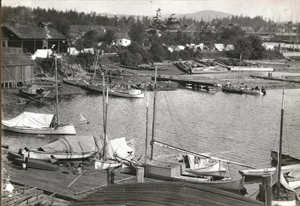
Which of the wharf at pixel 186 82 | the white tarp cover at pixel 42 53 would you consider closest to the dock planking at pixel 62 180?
the wharf at pixel 186 82

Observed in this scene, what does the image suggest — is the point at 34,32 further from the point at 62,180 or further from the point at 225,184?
the point at 225,184

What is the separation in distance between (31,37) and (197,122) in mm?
32434

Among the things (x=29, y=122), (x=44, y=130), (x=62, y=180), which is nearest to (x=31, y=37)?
(x=29, y=122)

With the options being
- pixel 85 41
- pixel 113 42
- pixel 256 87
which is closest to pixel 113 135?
pixel 256 87

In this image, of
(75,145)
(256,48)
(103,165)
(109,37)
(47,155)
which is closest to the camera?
(103,165)

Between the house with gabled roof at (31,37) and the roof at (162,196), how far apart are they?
50.0 meters

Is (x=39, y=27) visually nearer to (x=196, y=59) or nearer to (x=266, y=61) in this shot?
(x=196, y=59)

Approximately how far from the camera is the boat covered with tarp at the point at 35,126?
34.8m

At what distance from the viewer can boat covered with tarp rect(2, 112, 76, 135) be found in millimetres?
34812

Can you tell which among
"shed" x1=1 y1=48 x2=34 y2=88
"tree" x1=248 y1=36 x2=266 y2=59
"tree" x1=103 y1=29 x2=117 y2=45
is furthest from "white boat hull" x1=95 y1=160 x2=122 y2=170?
"tree" x1=248 y1=36 x2=266 y2=59

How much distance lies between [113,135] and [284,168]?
14600mm

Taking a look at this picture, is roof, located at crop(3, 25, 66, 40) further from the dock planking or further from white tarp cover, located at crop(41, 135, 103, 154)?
the dock planking

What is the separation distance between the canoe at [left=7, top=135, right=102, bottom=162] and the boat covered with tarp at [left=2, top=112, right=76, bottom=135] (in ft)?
25.1

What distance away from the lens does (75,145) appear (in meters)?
27.1
